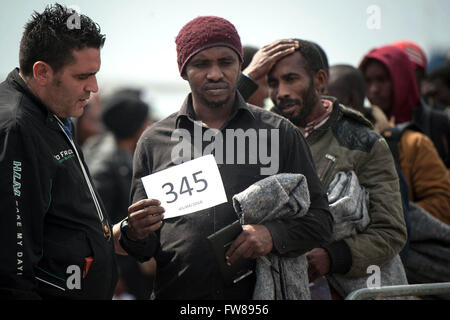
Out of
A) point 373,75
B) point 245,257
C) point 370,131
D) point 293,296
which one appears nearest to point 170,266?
point 245,257

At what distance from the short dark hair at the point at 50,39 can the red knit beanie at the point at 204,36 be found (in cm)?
65

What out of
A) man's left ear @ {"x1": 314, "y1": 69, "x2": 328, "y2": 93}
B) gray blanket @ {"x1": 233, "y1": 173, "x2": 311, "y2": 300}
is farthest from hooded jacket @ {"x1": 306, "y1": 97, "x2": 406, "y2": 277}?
gray blanket @ {"x1": 233, "y1": 173, "x2": 311, "y2": 300}

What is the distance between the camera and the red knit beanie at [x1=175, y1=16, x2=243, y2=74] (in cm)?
340

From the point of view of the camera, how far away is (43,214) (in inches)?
102

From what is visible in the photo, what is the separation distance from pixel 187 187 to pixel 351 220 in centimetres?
102

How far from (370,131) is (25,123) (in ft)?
6.81

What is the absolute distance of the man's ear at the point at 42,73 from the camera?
112 inches

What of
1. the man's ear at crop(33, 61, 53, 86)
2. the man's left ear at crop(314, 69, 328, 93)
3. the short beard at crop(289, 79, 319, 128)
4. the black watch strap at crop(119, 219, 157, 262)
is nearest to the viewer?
the man's ear at crop(33, 61, 53, 86)

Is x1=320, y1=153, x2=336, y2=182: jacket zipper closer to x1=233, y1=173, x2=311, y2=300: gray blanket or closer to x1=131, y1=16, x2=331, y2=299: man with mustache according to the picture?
x1=131, y1=16, x2=331, y2=299: man with mustache

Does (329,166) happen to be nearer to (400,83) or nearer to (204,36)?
(204,36)

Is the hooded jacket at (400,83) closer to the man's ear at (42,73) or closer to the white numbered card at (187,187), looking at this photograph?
the white numbered card at (187,187)

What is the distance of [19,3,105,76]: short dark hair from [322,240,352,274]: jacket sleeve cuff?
1721 millimetres
